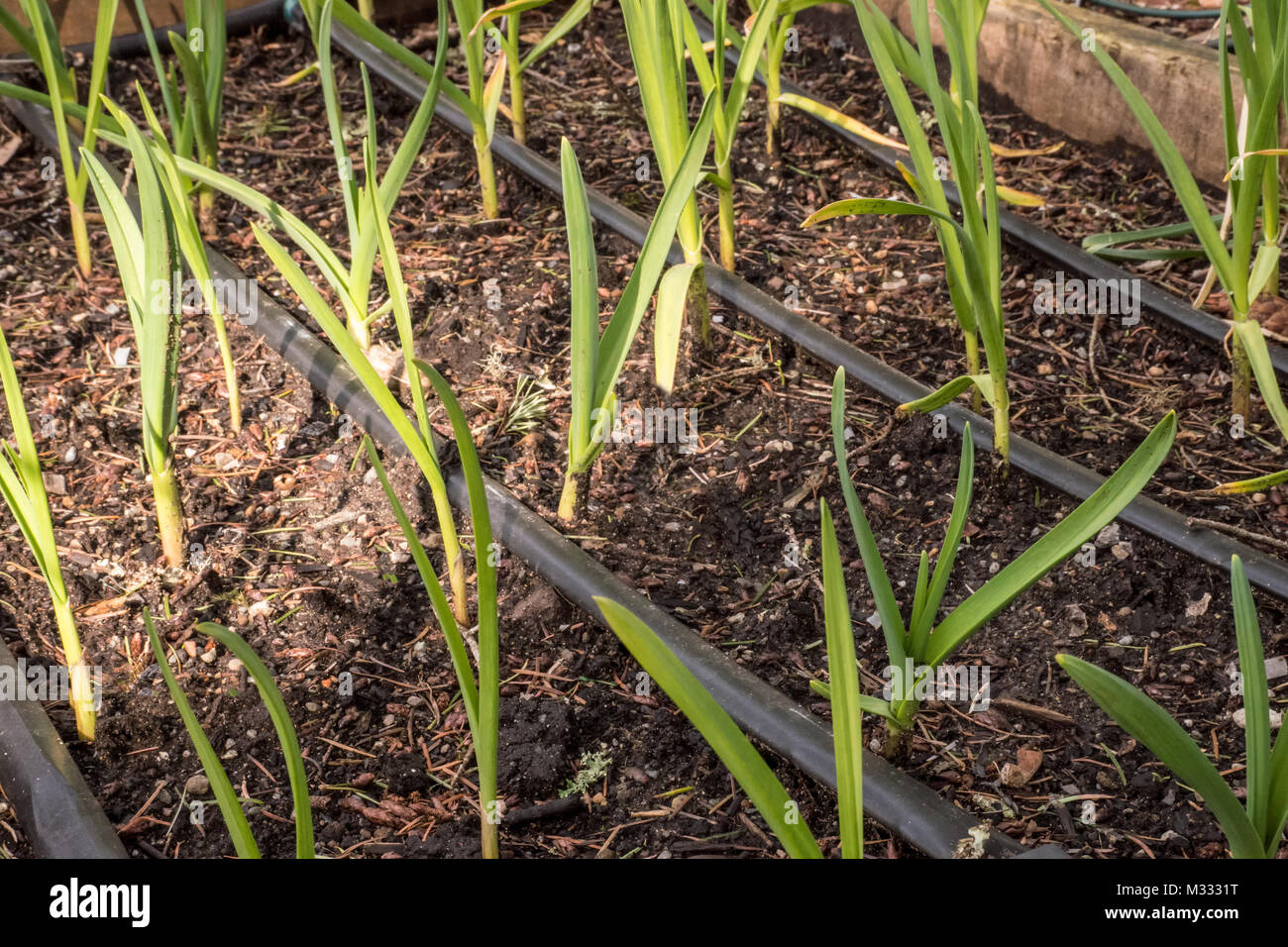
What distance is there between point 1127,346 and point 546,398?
949 mm

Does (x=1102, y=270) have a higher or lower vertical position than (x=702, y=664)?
higher

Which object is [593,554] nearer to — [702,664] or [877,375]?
[702,664]

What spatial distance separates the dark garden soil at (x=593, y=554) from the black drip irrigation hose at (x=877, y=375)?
0.10 ft

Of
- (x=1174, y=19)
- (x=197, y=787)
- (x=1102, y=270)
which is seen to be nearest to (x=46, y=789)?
(x=197, y=787)

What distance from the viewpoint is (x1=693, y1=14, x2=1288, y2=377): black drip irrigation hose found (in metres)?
1.84

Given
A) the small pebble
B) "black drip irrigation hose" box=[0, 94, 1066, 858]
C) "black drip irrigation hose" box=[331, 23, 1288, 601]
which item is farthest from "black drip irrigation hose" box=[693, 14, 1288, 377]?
the small pebble

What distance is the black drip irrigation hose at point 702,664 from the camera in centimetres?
119

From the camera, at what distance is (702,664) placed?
137 centimetres

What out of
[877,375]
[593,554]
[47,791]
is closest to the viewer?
[47,791]

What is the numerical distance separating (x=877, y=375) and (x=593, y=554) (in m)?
0.54

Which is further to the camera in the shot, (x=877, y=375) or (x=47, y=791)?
(x=877, y=375)

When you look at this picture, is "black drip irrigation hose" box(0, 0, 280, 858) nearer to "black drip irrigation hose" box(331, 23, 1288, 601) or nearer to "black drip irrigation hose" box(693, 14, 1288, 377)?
"black drip irrigation hose" box(331, 23, 1288, 601)

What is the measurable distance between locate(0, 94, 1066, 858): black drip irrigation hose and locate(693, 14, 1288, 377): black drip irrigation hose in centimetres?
87
